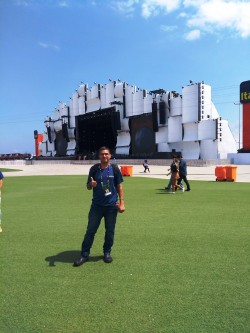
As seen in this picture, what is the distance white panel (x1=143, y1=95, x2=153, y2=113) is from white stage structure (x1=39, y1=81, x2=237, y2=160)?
0.06 m

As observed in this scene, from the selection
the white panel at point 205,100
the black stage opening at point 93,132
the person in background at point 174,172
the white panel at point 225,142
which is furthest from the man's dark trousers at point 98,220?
the black stage opening at point 93,132

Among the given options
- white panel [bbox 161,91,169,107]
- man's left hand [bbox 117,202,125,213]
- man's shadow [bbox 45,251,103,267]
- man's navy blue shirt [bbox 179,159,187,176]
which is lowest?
man's shadow [bbox 45,251,103,267]

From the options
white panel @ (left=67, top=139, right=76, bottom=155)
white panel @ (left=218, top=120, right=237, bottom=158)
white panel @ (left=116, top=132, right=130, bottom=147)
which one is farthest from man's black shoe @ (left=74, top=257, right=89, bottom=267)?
white panel @ (left=67, top=139, right=76, bottom=155)

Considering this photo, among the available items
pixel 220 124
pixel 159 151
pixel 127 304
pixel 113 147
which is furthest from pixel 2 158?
pixel 127 304

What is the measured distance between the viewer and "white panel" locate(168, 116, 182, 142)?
150 feet

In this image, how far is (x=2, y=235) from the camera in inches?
260

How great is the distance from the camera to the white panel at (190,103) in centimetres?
4291

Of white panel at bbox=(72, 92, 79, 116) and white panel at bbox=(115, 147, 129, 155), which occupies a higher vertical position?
white panel at bbox=(72, 92, 79, 116)

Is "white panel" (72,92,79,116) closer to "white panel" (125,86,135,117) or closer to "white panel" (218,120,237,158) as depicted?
"white panel" (125,86,135,117)

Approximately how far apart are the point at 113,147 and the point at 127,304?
55.9 metres

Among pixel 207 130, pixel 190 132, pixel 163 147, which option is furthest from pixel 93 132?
pixel 207 130

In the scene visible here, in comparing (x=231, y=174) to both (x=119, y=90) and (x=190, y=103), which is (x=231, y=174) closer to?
(x=190, y=103)

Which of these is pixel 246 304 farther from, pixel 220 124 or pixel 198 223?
pixel 220 124

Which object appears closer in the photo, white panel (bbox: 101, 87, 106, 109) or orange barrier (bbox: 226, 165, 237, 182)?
orange barrier (bbox: 226, 165, 237, 182)
